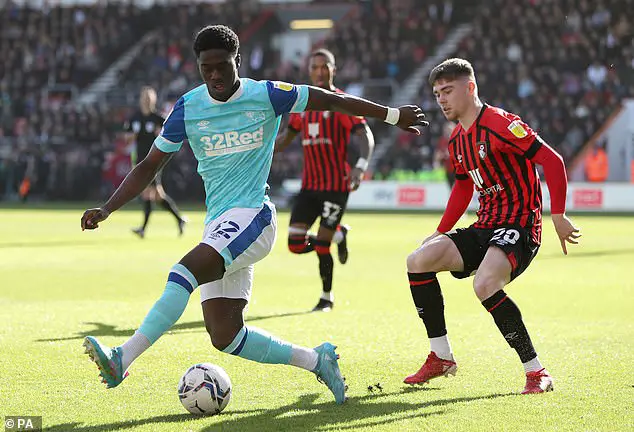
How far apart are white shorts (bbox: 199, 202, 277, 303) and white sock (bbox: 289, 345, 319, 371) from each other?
412 millimetres

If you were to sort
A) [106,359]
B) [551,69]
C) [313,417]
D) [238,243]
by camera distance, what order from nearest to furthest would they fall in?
[106,359] → [313,417] → [238,243] → [551,69]

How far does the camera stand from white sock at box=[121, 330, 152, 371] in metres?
4.96

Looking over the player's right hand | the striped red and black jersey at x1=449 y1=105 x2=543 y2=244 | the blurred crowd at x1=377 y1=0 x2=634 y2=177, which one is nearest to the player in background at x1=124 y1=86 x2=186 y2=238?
the striped red and black jersey at x1=449 y1=105 x2=543 y2=244

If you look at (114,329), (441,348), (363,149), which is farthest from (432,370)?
(363,149)

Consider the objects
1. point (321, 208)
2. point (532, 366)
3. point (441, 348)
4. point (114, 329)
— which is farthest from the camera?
point (321, 208)

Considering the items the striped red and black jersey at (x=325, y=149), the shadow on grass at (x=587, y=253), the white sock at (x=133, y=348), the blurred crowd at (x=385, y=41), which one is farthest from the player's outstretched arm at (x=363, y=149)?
the blurred crowd at (x=385, y=41)

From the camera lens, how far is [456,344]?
7.50 metres

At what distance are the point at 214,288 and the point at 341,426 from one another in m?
1.07

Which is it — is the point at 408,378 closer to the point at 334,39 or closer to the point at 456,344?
the point at 456,344

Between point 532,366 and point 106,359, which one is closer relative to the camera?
point 106,359

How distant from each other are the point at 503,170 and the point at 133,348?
2538 millimetres

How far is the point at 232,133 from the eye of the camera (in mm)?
5566

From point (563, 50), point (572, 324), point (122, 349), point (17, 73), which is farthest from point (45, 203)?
point (122, 349)

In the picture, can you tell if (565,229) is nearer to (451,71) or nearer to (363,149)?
(451,71)
